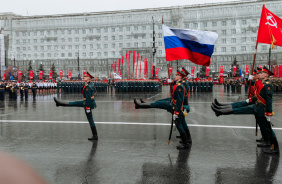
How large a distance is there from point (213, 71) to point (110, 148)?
62.0 m

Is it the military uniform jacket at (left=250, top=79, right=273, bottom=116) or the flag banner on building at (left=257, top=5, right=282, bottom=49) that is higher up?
the flag banner on building at (left=257, top=5, right=282, bottom=49)


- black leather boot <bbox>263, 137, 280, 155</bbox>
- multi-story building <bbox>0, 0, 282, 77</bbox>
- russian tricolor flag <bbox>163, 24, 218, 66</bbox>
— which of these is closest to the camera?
black leather boot <bbox>263, 137, 280, 155</bbox>

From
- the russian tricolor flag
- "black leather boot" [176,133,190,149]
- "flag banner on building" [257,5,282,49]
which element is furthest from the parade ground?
"flag banner on building" [257,5,282,49]

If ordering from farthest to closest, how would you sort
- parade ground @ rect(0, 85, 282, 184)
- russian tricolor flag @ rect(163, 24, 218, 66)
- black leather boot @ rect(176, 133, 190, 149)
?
russian tricolor flag @ rect(163, 24, 218, 66) < black leather boot @ rect(176, 133, 190, 149) < parade ground @ rect(0, 85, 282, 184)

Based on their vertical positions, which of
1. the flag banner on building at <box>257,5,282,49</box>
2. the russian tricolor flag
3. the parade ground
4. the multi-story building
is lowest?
the parade ground

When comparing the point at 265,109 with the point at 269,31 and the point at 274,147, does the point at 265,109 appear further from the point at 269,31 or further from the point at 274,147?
the point at 269,31

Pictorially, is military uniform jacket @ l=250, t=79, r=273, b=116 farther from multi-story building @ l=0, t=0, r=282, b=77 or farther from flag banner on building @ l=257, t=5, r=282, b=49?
multi-story building @ l=0, t=0, r=282, b=77

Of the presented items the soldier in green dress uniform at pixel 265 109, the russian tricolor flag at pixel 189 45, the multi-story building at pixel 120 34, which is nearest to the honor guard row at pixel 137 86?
the russian tricolor flag at pixel 189 45

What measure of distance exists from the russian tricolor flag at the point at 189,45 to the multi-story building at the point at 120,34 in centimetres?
5889

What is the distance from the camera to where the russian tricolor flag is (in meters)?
7.68

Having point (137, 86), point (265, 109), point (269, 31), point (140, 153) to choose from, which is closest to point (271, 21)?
point (269, 31)

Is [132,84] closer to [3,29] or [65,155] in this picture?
[65,155]

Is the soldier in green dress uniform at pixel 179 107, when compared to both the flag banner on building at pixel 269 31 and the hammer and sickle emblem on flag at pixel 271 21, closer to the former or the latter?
the flag banner on building at pixel 269 31

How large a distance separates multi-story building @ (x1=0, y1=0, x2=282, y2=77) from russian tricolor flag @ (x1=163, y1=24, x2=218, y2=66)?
58.9 meters
